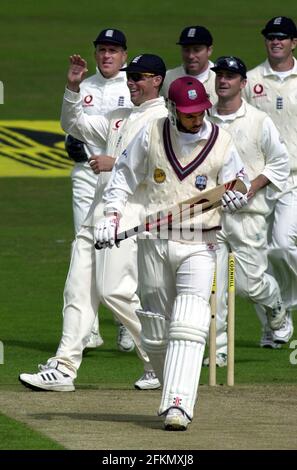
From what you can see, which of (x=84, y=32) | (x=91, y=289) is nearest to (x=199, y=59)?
(x=91, y=289)

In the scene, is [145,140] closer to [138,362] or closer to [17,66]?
[138,362]

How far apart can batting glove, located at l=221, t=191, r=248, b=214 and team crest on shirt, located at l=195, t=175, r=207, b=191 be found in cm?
16

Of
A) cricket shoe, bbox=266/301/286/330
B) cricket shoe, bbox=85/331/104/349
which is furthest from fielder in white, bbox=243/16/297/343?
cricket shoe, bbox=85/331/104/349

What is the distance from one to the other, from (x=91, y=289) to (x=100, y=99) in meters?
2.75

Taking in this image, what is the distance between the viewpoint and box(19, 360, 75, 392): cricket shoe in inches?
421

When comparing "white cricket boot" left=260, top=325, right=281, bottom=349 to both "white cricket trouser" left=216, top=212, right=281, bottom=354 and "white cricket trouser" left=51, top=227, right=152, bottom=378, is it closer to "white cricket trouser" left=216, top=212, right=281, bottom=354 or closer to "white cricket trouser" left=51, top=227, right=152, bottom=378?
"white cricket trouser" left=216, top=212, right=281, bottom=354

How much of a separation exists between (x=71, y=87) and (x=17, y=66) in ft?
73.5

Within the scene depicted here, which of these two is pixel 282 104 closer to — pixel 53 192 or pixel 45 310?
pixel 45 310

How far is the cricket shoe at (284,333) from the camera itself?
44.8 feet

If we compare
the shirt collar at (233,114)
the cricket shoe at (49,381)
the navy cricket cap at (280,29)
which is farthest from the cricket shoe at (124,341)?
the navy cricket cap at (280,29)

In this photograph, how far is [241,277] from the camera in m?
13.0

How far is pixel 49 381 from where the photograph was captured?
10.7 m

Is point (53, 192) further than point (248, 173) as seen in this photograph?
Yes
